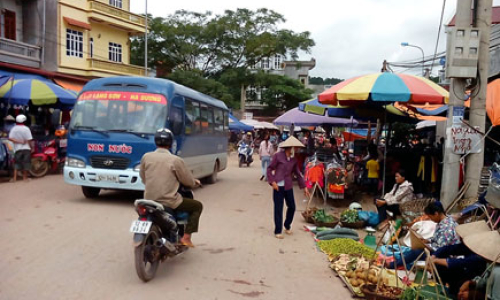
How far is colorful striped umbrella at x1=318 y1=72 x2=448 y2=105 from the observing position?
26.2ft

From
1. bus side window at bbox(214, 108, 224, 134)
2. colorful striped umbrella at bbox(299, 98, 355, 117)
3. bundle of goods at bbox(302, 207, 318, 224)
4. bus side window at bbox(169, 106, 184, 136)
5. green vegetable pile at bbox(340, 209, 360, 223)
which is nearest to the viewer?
green vegetable pile at bbox(340, 209, 360, 223)

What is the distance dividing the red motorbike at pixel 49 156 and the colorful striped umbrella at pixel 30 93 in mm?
1153

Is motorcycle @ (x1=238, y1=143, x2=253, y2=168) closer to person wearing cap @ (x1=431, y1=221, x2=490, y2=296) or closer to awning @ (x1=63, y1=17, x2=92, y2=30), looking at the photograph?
awning @ (x1=63, y1=17, x2=92, y2=30)

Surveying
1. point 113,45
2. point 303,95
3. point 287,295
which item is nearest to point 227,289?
point 287,295

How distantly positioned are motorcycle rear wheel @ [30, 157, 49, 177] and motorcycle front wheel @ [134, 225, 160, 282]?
917 cm

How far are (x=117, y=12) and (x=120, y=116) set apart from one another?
18935 millimetres

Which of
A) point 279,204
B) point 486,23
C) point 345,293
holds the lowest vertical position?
point 345,293

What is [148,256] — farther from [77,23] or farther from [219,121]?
[77,23]

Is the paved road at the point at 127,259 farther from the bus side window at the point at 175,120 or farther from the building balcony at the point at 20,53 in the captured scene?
the building balcony at the point at 20,53

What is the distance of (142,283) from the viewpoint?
4777 mm

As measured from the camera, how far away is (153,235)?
5.00m

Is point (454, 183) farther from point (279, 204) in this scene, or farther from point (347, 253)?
point (279, 204)

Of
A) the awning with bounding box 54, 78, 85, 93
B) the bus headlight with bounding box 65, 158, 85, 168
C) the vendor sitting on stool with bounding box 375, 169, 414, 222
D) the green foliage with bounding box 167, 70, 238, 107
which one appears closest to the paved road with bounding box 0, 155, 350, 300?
the bus headlight with bounding box 65, 158, 85, 168

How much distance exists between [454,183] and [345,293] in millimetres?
3742
